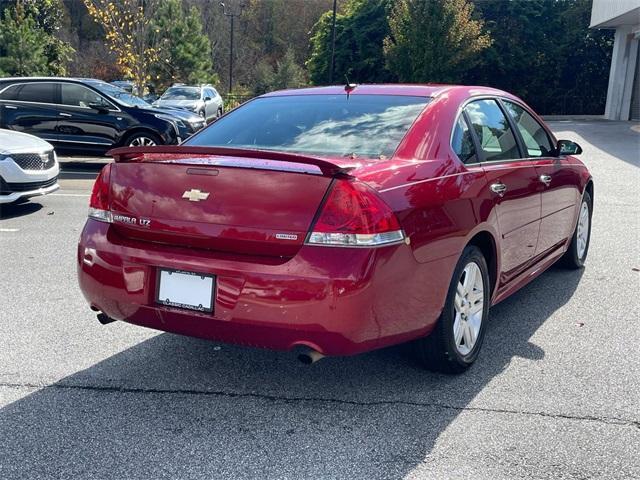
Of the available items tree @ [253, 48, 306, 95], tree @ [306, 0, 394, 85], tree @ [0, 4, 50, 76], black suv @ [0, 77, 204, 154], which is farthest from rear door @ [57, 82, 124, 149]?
tree @ [253, 48, 306, 95]

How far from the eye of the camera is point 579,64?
39281 millimetres

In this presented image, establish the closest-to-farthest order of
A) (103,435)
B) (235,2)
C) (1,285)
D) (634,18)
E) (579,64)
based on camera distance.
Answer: (103,435), (1,285), (634,18), (579,64), (235,2)

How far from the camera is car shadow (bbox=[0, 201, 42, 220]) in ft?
29.2

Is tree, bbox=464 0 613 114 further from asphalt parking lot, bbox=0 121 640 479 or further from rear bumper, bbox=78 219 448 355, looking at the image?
rear bumper, bbox=78 219 448 355

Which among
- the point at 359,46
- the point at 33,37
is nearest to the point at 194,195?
the point at 33,37

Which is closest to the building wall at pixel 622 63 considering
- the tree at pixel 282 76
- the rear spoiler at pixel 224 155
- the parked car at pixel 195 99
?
the parked car at pixel 195 99

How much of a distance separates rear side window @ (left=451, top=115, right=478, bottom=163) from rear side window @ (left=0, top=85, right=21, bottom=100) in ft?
38.3

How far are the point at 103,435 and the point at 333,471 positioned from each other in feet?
3.51

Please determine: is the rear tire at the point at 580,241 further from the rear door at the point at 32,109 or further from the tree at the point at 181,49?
the tree at the point at 181,49

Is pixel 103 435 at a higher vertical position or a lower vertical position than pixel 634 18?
lower

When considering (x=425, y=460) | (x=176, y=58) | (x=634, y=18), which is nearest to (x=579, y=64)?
(x=634, y=18)

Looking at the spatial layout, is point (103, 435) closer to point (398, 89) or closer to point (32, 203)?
point (398, 89)

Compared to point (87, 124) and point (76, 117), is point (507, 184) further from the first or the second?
point (76, 117)

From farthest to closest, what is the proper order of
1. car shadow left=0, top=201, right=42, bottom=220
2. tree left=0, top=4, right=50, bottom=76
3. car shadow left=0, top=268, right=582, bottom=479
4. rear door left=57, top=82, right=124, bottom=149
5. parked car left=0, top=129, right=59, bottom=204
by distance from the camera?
tree left=0, top=4, right=50, bottom=76 → rear door left=57, top=82, right=124, bottom=149 → car shadow left=0, top=201, right=42, bottom=220 → parked car left=0, top=129, right=59, bottom=204 → car shadow left=0, top=268, right=582, bottom=479
